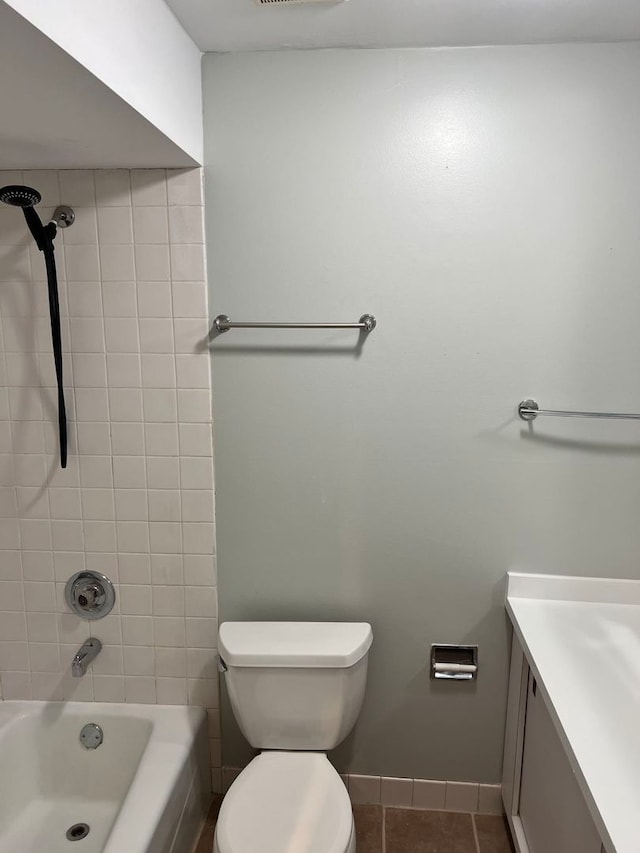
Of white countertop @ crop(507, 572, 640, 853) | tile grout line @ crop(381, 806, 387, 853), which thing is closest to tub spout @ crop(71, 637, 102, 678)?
tile grout line @ crop(381, 806, 387, 853)

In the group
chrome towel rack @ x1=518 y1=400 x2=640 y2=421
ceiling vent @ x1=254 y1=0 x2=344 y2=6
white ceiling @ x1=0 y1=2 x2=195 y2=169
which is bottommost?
chrome towel rack @ x1=518 y1=400 x2=640 y2=421

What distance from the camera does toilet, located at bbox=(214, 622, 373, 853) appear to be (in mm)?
1510

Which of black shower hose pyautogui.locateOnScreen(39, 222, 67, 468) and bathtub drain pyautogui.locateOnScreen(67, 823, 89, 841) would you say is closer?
black shower hose pyautogui.locateOnScreen(39, 222, 67, 468)

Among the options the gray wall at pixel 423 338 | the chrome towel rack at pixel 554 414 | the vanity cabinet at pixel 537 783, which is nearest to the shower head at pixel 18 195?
the gray wall at pixel 423 338

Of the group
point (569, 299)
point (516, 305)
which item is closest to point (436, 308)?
point (516, 305)

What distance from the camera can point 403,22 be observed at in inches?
55.3

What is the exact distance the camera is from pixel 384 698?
1.89 m

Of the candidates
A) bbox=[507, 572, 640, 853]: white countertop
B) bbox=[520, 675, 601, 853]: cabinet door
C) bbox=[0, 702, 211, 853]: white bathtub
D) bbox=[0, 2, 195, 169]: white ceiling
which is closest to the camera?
bbox=[0, 2, 195, 169]: white ceiling

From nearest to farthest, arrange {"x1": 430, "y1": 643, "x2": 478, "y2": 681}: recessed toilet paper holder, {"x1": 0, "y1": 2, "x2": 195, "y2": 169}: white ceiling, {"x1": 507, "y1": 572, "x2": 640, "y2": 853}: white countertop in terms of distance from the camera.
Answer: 1. {"x1": 0, "y1": 2, "x2": 195, "y2": 169}: white ceiling
2. {"x1": 507, "y1": 572, "x2": 640, "y2": 853}: white countertop
3. {"x1": 430, "y1": 643, "x2": 478, "y2": 681}: recessed toilet paper holder

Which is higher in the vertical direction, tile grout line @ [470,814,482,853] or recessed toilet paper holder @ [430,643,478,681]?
recessed toilet paper holder @ [430,643,478,681]

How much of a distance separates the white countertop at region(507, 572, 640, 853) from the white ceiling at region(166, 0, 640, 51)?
57.1 inches

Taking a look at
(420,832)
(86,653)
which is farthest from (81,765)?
(420,832)

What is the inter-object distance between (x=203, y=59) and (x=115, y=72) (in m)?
0.63

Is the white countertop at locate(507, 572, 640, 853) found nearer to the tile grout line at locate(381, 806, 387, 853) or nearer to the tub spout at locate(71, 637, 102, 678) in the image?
the tile grout line at locate(381, 806, 387, 853)
